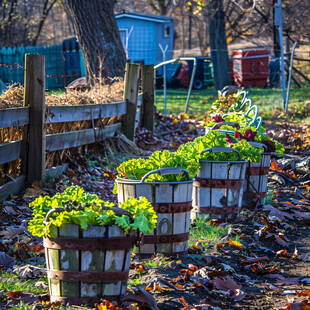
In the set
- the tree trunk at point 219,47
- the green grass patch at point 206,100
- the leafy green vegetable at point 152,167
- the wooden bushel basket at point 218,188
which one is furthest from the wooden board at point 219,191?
the tree trunk at point 219,47

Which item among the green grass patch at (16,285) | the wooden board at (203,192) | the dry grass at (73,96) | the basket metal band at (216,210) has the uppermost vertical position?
the dry grass at (73,96)

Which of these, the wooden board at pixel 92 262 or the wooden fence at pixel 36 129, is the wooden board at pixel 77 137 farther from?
the wooden board at pixel 92 262

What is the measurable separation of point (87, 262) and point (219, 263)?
154 cm

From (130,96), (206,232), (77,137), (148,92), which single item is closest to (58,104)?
(77,137)

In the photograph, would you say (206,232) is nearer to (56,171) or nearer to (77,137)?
(56,171)

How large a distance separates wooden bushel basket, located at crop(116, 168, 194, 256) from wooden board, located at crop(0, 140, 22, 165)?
213 centimetres

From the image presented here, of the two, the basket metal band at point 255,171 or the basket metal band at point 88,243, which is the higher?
the basket metal band at point 88,243

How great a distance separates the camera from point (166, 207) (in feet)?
14.2

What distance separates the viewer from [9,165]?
650 cm

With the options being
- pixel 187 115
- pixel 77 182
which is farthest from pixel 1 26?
pixel 77 182

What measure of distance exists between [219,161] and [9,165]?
262 centimetres

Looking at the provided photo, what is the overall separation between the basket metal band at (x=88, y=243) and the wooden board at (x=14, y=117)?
9.87ft

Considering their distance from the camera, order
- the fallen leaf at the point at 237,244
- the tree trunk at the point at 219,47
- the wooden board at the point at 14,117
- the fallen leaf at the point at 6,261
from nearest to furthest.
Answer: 1. the fallen leaf at the point at 6,261
2. the fallen leaf at the point at 237,244
3. the wooden board at the point at 14,117
4. the tree trunk at the point at 219,47

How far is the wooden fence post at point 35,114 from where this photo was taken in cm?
656
